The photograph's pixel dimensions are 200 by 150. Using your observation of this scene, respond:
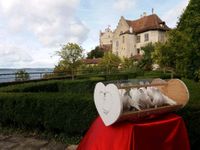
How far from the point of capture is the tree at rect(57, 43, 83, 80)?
26.5 m

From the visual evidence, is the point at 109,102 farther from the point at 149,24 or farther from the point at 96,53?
the point at 96,53

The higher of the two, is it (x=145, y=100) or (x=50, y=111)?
(x=145, y=100)

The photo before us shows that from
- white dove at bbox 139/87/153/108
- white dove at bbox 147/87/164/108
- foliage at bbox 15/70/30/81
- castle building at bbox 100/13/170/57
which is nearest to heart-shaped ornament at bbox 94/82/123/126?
white dove at bbox 139/87/153/108

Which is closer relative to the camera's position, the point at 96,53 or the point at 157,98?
the point at 157,98

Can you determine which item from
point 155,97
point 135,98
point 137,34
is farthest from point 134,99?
point 137,34

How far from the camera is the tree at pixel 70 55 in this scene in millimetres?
26500

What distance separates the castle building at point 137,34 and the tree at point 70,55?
21425 millimetres

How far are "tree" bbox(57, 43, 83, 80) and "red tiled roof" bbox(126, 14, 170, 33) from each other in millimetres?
22945

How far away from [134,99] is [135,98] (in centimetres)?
2

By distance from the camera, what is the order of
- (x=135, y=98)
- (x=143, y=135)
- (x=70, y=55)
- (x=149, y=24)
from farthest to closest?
1. (x=149, y=24)
2. (x=70, y=55)
3. (x=135, y=98)
4. (x=143, y=135)

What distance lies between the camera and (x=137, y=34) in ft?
163

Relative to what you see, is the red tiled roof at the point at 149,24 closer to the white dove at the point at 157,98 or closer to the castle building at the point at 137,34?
the castle building at the point at 137,34

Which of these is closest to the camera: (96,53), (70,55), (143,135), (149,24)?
(143,135)

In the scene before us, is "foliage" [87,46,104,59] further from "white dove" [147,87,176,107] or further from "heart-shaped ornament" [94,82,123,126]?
"heart-shaped ornament" [94,82,123,126]
